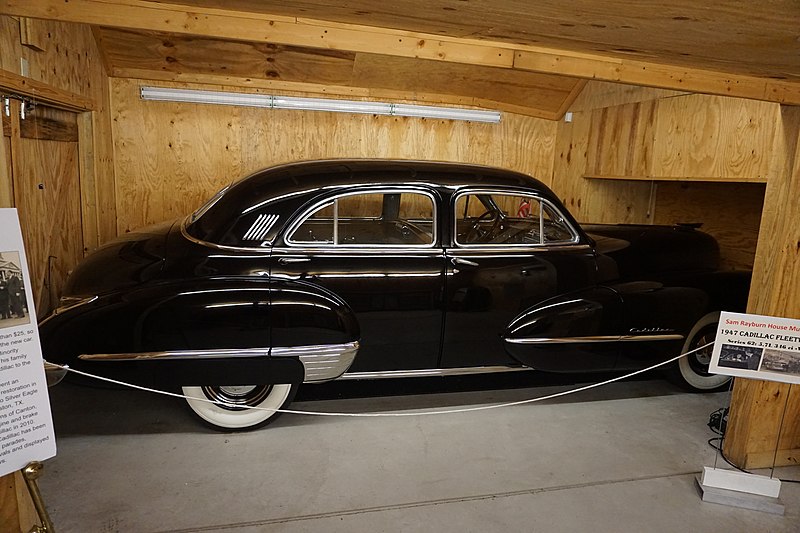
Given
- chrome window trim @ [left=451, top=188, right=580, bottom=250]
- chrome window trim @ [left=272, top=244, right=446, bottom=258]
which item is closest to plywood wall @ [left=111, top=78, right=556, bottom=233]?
chrome window trim @ [left=451, top=188, right=580, bottom=250]

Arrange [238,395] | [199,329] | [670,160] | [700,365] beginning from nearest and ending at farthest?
[199,329], [238,395], [700,365], [670,160]

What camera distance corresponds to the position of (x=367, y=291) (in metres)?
3.18

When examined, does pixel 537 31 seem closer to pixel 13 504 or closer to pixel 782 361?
pixel 782 361

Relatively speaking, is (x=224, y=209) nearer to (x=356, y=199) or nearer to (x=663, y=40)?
(x=356, y=199)

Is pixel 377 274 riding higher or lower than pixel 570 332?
higher

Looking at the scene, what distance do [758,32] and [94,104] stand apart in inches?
198

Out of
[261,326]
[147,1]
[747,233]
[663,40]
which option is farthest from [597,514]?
[747,233]

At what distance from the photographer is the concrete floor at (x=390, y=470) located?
255 centimetres

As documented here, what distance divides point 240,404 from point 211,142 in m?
3.37

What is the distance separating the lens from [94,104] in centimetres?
488

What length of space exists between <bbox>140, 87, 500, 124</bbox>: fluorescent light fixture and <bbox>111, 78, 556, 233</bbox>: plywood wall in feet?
0.50

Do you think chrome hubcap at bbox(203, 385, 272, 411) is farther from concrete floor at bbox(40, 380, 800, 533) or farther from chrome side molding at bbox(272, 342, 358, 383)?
chrome side molding at bbox(272, 342, 358, 383)

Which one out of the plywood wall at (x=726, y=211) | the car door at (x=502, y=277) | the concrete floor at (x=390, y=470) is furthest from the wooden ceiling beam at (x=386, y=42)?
the plywood wall at (x=726, y=211)

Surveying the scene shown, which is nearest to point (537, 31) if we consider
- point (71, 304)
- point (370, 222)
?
point (370, 222)
